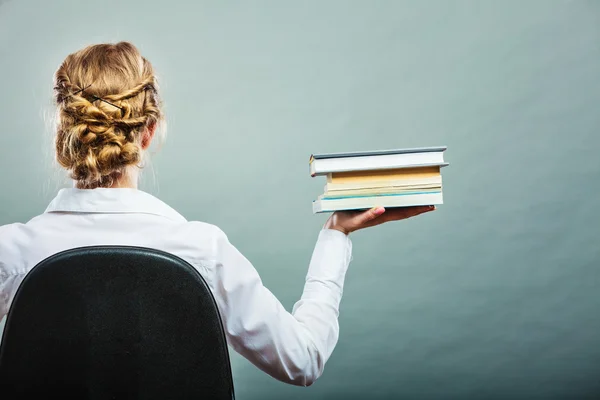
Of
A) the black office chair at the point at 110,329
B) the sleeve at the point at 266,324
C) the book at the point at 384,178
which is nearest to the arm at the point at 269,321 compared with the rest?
the sleeve at the point at 266,324

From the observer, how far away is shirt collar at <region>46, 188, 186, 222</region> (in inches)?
38.4

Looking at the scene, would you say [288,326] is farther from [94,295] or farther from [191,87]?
[191,87]

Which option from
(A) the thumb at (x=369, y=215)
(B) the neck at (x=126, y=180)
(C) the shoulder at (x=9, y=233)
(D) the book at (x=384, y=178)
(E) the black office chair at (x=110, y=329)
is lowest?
(E) the black office chair at (x=110, y=329)

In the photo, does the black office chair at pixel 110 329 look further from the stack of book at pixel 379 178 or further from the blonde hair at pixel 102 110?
the stack of book at pixel 379 178

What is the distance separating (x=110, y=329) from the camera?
2.60 feet

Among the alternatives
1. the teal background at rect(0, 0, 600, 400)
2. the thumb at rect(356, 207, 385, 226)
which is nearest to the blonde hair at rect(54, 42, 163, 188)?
the thumb at rect(356, 207, 385, 226)

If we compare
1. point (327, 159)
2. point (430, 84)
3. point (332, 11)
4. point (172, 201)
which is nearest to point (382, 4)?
point (332, 11)

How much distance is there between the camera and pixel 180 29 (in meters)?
3.45

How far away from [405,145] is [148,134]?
234 centimetres

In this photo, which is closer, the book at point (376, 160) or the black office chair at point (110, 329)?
the black office chair at point (110, 329)

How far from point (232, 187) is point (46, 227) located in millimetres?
2407

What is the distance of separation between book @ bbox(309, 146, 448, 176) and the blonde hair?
1.04 feet

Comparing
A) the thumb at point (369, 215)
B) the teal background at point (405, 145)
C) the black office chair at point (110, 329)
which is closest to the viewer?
the black office chair at point (110, 329)

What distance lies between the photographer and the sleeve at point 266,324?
915 millimetres
